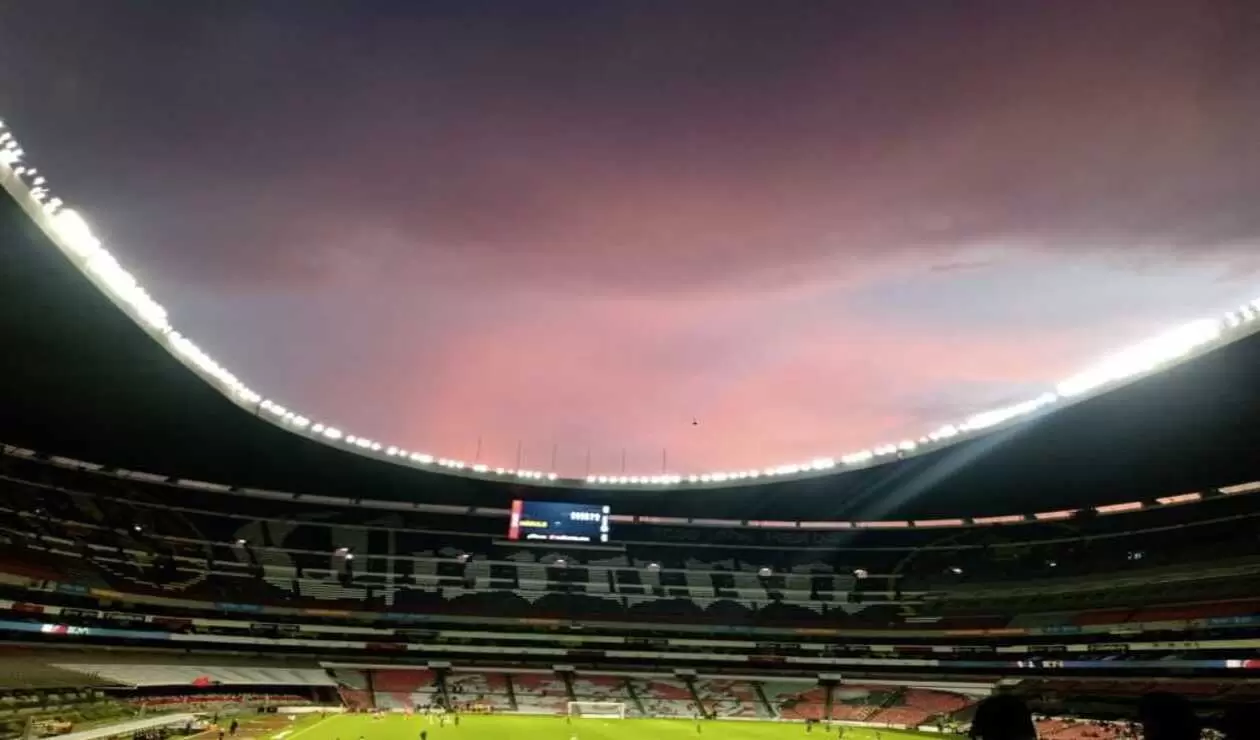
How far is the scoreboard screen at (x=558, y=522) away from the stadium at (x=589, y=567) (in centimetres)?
17

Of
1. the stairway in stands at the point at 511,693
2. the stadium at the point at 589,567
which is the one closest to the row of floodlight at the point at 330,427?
the stadium at the point at 589,567

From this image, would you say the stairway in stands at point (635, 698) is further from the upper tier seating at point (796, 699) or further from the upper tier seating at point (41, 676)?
the upper tier seating at point (41, 676)

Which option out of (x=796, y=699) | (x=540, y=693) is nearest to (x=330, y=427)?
(x=540, y=693)

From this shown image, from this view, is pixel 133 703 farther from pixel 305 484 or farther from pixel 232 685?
pixel 305 484

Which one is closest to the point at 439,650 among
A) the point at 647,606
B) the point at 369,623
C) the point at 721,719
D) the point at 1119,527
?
the point at 369,623

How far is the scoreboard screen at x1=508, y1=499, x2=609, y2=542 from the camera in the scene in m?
59.2

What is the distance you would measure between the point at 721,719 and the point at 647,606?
14.0 m

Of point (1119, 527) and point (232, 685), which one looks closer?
point (232, 685)

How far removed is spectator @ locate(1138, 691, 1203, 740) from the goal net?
174ft

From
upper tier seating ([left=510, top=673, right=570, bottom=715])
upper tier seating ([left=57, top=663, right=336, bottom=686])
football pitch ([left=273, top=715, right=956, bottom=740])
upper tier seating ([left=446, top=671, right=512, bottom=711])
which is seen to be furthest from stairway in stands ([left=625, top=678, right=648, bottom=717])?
upper tier seating ([left=57, top=663, right=336, bottom=686])

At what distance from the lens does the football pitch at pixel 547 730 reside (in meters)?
37.8

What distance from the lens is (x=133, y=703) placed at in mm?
39219

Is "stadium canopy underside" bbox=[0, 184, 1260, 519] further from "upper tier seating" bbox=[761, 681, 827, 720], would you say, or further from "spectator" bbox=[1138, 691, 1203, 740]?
"spectator" bbox=[1138, 691, 1203, 740]

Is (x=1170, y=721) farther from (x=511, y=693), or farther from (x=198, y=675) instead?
(x=511, y=693)
